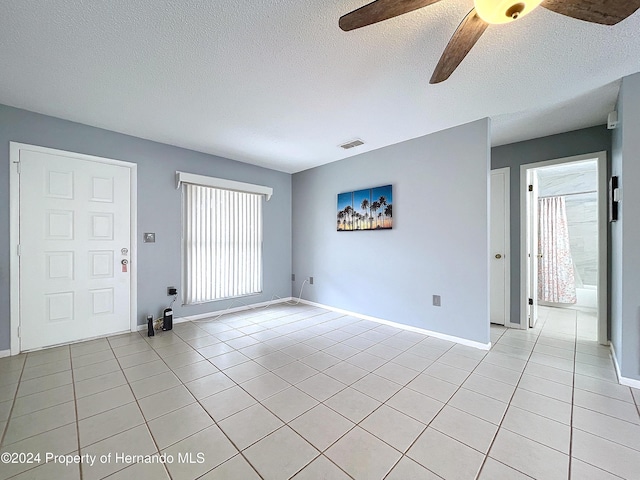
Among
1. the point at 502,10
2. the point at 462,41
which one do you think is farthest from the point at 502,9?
the point at 462,41

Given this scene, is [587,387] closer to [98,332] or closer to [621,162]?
[621,162]

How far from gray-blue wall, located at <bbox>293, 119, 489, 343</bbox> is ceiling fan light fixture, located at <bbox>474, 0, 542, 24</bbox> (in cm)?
185

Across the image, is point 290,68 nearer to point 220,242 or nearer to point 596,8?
point 596,8

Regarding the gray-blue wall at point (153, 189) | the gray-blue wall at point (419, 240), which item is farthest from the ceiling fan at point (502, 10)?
the gray-blue wall at point (153, 189)

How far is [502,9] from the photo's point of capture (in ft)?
3.82

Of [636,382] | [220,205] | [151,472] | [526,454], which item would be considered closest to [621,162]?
[636,382]

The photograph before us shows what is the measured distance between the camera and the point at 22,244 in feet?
8.85

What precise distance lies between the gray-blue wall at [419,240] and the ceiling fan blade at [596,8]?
1.61 metres

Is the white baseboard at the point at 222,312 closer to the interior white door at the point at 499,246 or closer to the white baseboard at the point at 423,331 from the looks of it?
the white baseboard at the point at 423,331

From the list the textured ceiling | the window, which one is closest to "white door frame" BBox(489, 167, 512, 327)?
the textured ceiling

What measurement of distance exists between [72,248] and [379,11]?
3.65m

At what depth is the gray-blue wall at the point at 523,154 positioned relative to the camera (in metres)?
3.13

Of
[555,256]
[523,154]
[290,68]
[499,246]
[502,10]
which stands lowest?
[555,256]

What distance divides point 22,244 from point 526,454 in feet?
14.5
